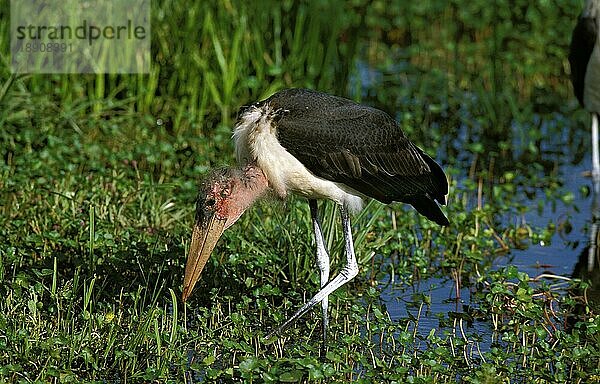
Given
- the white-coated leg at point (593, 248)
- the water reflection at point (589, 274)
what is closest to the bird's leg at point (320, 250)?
the water reflection at point (589, 274)

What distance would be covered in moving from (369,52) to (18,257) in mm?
5439

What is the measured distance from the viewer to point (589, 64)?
7352 millimetres

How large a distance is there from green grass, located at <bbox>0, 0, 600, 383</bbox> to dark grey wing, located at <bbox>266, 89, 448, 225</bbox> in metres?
0.46

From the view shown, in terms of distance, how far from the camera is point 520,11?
9.77m

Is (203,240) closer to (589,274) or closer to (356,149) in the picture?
(356,149)

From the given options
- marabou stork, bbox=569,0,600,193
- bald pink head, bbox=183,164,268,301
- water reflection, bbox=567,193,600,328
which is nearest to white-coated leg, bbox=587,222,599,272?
water reflection, bbox=567,193,600,328

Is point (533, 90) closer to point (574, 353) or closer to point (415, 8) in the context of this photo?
point (415, 8)

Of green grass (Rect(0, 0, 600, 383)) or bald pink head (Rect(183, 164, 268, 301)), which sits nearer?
green grass (Rect(0, 0, 600, 383))

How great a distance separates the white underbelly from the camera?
23.9 ft

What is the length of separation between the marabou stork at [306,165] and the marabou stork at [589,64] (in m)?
2.85

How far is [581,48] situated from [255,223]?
2.84 metres

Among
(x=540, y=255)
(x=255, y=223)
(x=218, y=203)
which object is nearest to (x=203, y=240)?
(x=218, y=203)

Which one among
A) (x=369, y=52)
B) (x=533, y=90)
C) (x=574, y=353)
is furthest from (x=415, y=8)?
(x=574, y=353)

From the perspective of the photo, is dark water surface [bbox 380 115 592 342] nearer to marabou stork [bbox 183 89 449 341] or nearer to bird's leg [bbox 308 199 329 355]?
bird's leg [bbox 308 199 329 355]
